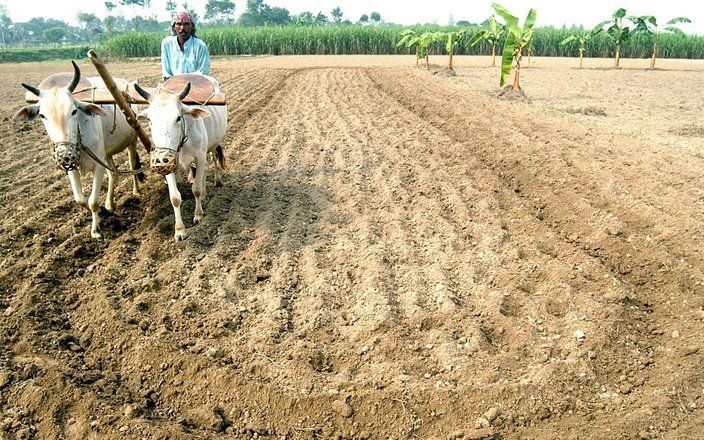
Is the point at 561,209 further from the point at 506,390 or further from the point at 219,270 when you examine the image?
the point at 219,270

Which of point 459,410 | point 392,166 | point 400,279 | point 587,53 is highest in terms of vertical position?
point 587,53

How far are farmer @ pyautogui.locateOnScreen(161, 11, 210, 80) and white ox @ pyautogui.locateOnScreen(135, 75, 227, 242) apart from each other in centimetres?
100

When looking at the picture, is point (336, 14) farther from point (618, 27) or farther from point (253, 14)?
point (618, 27)

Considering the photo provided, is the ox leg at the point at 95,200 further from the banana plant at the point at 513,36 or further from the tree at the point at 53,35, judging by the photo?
the tree at the point at 53,35

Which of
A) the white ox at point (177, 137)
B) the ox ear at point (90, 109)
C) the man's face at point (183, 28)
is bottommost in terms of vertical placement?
the white ox at point (177, 137)

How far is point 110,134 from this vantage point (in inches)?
236

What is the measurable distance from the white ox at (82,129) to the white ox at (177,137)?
0.56 meters

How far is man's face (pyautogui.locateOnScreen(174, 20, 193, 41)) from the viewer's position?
22.0ft

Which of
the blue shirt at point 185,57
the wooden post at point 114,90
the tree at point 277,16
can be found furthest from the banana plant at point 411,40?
the tree at point 277,16

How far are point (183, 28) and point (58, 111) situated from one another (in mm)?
2348

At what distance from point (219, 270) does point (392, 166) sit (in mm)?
3836

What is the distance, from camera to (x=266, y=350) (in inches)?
154

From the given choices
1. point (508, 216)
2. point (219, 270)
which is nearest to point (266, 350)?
point (219, 270)

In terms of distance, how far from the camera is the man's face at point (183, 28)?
6695mm
